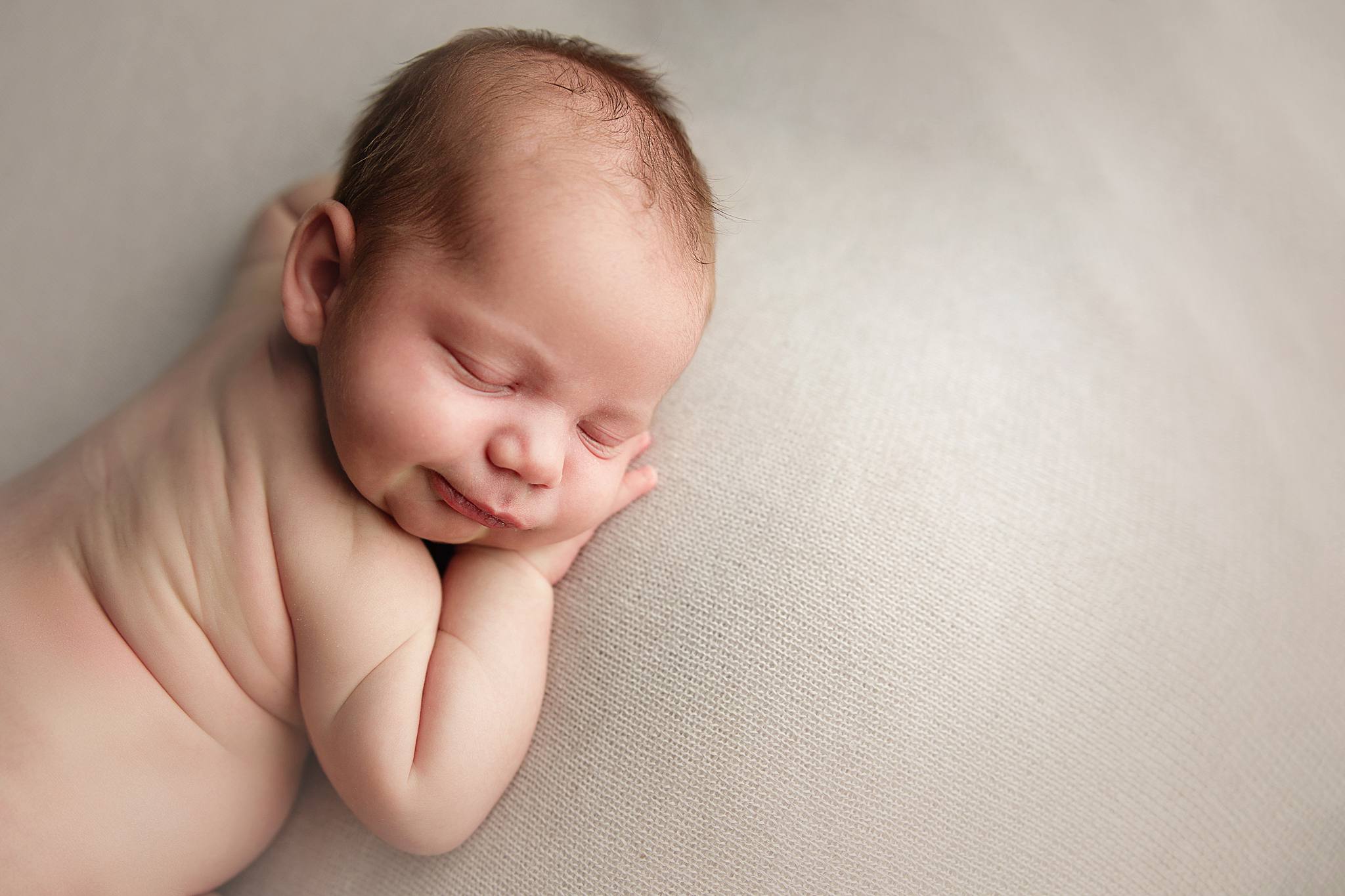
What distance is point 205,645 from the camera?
2.84ft

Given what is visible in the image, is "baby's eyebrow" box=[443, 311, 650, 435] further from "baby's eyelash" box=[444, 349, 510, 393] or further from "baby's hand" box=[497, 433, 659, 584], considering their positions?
"baby's hand" box=[497, 433, 659, 584]

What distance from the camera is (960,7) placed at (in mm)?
1243

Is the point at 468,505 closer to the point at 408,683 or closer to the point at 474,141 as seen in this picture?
the point at 408,683

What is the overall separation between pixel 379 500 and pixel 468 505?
0.31 ft

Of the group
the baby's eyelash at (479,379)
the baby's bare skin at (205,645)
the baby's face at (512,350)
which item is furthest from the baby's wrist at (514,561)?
the baby's eyelash at (479,379)

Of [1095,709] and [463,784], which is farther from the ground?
[1095,709]

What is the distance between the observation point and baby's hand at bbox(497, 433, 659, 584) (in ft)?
3.07

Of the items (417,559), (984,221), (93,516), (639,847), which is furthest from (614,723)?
(984,221)

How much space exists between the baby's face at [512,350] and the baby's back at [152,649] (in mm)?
138

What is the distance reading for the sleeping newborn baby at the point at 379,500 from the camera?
2.55 ft

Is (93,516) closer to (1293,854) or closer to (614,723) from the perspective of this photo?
(614,723)

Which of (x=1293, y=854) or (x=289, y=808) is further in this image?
(x=289, y=808)

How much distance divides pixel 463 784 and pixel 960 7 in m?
1.13

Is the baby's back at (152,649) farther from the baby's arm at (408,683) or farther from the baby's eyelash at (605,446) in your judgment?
the baby's eyelash at (605,446)
